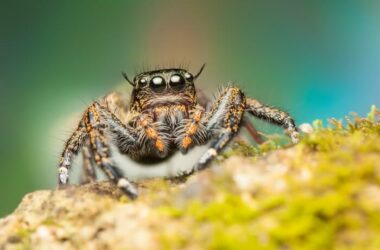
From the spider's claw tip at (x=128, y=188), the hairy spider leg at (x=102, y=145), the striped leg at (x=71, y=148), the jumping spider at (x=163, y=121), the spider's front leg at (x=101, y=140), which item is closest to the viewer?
the spider's claw tip at (x=128, y=188)

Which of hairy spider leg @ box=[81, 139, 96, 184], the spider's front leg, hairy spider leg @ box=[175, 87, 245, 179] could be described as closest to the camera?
the spider's front leg

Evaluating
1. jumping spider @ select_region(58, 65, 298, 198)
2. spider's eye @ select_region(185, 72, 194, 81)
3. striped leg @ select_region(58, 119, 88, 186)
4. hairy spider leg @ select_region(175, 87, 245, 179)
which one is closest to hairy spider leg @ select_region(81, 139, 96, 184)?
jumping spider @ select_region(58, 65, 298, 198)

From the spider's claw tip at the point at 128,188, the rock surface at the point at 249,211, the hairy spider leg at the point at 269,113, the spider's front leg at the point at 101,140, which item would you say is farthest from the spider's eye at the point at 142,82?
the rock surface at the point at 249,211

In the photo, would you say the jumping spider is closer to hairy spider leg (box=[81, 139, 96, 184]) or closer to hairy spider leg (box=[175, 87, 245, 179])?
hairy spider leg (box=[175, 87, 245, 179])

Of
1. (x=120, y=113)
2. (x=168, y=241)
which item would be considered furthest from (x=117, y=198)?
(x=120, y=113)

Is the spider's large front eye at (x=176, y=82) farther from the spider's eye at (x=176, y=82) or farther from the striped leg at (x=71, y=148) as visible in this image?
the striped leg at (x=71, y=148)

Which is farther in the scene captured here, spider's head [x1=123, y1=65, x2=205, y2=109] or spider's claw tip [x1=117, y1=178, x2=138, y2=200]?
spider's head [x1=123, y1=65, x2=205, y2=109]

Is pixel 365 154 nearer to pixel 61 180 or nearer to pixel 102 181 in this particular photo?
pixel 102 181

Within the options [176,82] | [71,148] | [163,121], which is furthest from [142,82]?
[71,148]
